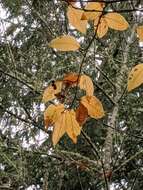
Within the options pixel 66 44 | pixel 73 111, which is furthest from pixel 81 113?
pixel 66 44

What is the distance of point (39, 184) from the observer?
5.48 meters

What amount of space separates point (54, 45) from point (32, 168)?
3870mm

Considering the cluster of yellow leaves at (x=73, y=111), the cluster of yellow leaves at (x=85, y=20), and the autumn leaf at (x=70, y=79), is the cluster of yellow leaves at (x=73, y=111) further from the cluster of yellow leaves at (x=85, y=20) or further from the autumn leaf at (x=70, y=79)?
the cluster of yellow leaves at (x=85, y=20)

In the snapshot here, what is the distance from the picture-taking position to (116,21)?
117cm

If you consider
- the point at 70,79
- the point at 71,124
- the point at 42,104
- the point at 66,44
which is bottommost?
the point at 42,104

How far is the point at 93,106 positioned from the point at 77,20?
0.28 m

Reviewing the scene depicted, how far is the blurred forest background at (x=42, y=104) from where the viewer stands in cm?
371

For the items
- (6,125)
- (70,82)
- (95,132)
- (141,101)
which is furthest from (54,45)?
(95,132)

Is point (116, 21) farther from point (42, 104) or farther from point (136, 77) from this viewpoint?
point (42, 104)

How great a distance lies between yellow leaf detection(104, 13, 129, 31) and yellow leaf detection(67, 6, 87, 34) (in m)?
0.06

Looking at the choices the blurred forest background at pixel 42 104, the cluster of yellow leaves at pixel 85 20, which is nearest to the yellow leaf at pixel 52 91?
the cluster of yellow leaves at pixel 85 20

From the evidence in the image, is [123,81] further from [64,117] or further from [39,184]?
[64,117]

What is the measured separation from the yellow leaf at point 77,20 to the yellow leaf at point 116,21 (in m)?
0.06

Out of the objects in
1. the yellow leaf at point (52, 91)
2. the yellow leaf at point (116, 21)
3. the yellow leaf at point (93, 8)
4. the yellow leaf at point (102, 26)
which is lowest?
the yellow leaf at point (52, 91)
